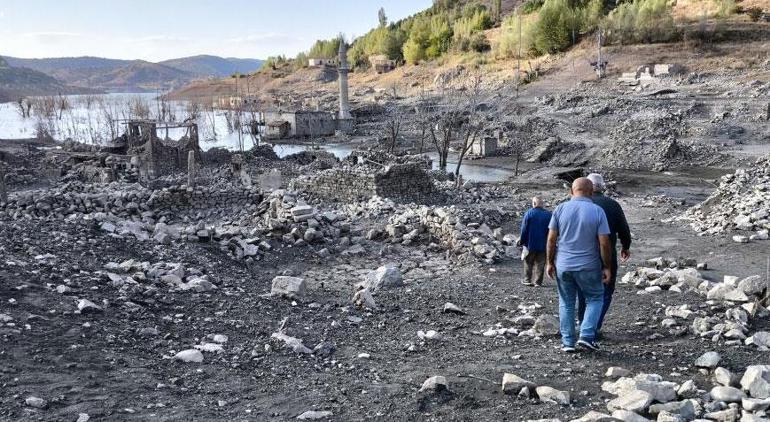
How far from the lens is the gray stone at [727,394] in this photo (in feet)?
14.0

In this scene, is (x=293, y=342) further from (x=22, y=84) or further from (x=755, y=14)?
(x=22, y=84)

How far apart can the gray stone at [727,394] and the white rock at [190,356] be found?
391cm

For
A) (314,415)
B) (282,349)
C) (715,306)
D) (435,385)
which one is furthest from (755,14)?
(314,415)

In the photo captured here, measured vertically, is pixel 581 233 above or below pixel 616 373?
above

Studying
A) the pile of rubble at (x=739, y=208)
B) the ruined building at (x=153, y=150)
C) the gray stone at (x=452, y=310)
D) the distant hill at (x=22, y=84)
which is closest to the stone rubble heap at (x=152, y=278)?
the gray stone at (x=452, y=310)

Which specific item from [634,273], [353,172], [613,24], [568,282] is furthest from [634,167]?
[613,24]

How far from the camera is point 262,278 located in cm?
920

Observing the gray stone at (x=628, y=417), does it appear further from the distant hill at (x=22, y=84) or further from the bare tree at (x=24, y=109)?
the distant hill at (x=22, y=84)

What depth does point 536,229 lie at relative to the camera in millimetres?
8383

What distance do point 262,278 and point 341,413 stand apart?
4.81 meters

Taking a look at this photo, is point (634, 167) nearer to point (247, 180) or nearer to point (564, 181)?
point (564, 181)

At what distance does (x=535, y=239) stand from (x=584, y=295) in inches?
117

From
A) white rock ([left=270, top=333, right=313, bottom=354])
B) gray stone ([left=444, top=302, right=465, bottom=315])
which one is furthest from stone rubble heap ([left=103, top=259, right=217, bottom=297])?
gray stone ([left=444, top=302, right=465, bottom=315])

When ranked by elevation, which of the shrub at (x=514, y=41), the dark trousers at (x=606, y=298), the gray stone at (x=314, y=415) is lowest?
the gray stone at (x=314, y=415)
